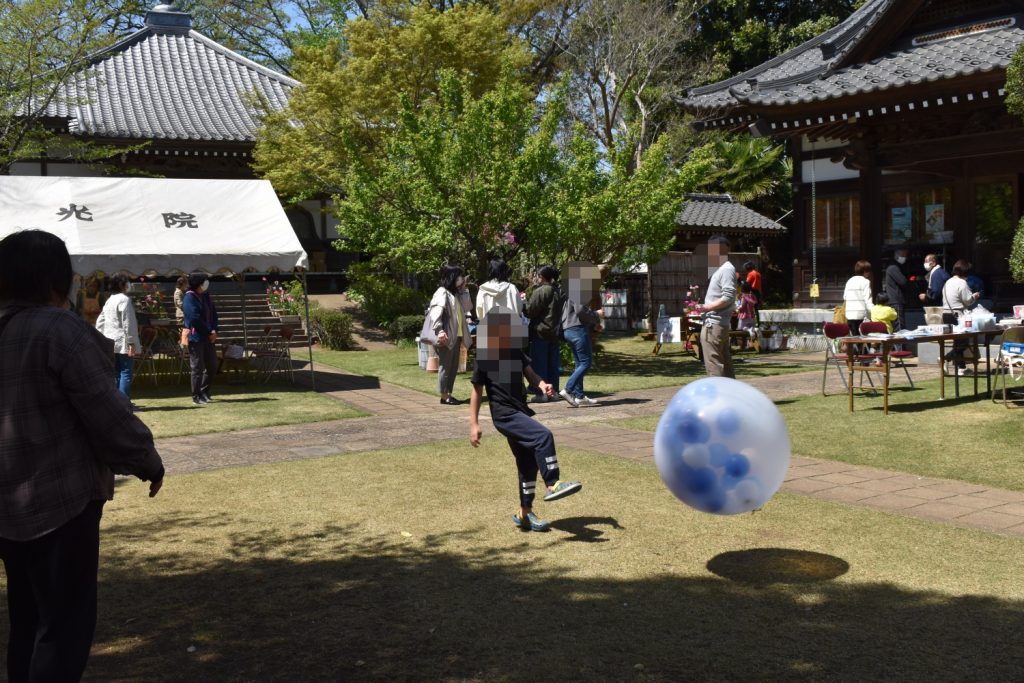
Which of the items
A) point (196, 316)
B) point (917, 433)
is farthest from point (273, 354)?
point (917, 433)

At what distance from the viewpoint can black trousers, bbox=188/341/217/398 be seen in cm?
1299

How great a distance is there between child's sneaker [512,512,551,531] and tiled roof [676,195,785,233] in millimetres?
18994

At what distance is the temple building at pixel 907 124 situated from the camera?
49.0 ft

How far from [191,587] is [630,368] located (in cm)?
1187

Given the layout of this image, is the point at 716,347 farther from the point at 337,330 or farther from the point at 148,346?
the point at 337,330

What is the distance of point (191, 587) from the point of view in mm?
5152

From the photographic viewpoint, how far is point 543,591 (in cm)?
490

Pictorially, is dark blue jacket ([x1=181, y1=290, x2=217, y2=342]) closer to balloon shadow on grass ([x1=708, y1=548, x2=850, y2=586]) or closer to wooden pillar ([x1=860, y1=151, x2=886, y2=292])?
balloon shadow on grass ([x1=708, y1=548, x2=850, y2=586])

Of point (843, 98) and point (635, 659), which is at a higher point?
point (843, 98)

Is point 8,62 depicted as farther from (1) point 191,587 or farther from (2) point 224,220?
(1) point 191,587

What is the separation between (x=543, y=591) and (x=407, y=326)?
17.2 meters

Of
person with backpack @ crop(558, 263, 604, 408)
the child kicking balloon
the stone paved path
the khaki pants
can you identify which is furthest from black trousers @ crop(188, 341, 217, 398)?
the child kicking balloon

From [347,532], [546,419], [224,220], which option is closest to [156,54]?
[224,220]

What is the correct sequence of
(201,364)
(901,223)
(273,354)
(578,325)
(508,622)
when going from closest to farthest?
1. (508,622)
2. (578,325)
3. (201,364)
4. (273,354)
5. (901,223)
